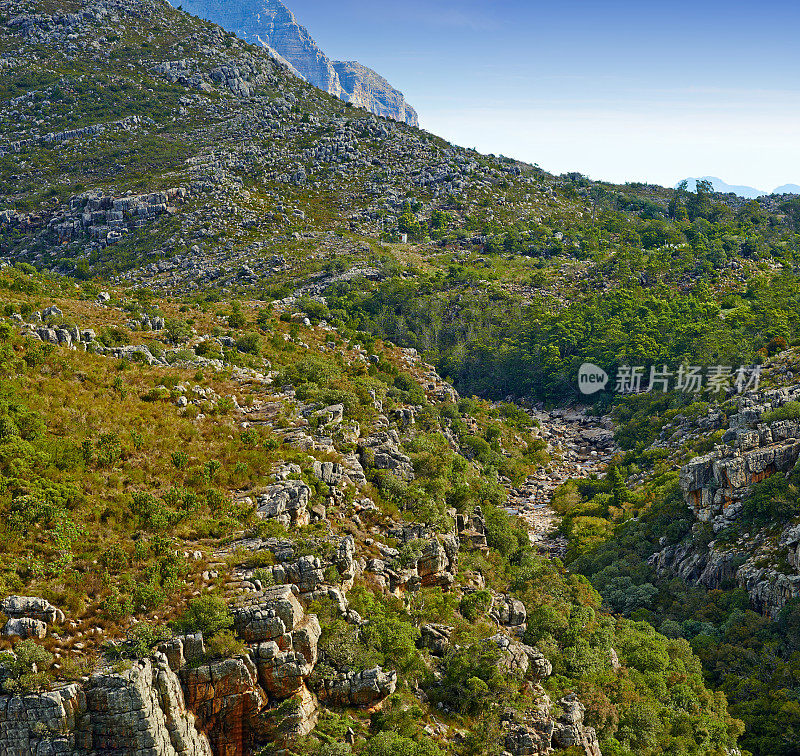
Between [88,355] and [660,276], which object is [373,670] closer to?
[88,355]

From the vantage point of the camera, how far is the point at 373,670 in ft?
83.3

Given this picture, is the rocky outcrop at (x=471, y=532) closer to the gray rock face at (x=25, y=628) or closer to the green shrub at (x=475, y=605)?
the green shrub at (x=475, y=605)

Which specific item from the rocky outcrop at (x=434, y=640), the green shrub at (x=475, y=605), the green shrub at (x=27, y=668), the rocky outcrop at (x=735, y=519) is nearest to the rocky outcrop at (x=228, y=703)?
the green shrub at (x=27, y=668)

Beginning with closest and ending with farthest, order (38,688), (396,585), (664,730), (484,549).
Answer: (38,688) < (396,585) < (664,730) < (484,549)

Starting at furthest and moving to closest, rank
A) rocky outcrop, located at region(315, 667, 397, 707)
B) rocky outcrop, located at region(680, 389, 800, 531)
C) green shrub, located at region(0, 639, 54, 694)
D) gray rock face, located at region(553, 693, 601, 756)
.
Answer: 1. rocky outcrop, located at region(680, 389, 800, 531)
2. gray rock face, located at region(553, 693, 601, 756)
3. rocky outcrop, located at region(315, 667, 397, 707)
4. green shrub, located at region(0, 639, 54, 694)

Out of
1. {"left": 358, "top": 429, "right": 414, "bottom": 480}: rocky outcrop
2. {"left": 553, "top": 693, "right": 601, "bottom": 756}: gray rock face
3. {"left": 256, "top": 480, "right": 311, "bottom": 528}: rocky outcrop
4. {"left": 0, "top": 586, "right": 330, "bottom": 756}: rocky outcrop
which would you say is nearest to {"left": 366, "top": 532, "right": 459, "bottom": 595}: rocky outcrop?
{"left": 256, "top": 480, "right": 311, "bottom": 528}: rocky outcrop

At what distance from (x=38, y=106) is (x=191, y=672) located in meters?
146

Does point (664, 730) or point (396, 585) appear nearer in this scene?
point (396, 585)

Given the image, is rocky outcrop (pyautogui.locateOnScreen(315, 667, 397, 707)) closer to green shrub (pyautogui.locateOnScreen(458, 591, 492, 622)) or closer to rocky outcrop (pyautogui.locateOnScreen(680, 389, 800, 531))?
green shrub (pyautogui.locateOnScreen(458, 591, 492, 622))

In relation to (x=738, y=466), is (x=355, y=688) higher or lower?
lower

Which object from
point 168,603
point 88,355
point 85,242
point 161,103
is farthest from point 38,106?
point 168,603

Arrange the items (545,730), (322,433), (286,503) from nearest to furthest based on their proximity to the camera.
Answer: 1. (545,730)
2. (286,503)
3. (322,433)

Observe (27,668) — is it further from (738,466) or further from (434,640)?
(738,466)

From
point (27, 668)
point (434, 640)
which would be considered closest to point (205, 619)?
point (27, 668)
